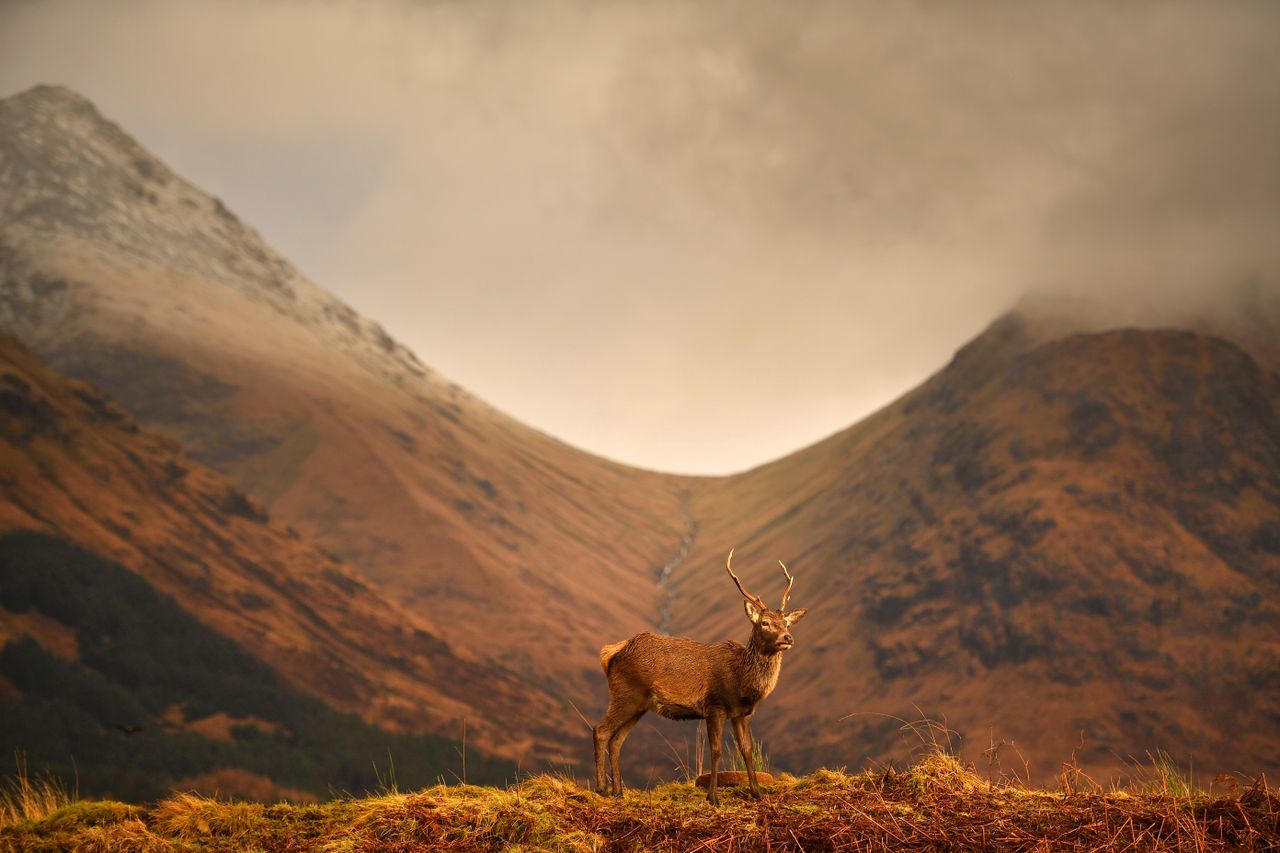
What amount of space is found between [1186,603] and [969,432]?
52.9 m

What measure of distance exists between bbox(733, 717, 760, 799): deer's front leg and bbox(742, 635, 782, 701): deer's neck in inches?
13.2

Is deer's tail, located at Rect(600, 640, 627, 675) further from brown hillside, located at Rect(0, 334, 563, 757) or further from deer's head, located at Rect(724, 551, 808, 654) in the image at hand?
brown hillside, located at Rect(0, 334, 563, 757)

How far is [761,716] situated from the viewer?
449 feet

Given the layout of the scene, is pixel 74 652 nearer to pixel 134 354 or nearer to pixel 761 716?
pixel 761 716

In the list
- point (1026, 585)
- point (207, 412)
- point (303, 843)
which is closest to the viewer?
point (303, 843)

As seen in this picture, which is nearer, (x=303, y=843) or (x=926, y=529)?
(x=303, y=843)

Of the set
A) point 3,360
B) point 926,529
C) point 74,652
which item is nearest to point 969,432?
point 926,529

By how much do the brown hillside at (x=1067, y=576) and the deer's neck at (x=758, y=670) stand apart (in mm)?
92222

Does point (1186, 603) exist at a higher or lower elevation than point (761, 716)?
higher

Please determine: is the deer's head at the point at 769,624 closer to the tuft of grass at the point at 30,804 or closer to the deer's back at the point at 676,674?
the deer's back at the point at 676,674

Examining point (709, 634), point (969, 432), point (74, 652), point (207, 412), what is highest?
point (969, 432)

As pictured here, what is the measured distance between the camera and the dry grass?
741 cm

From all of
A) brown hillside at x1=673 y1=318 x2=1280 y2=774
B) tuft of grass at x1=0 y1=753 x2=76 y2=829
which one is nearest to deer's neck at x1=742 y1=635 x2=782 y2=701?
tuft of grass at x1=0 y1=753 x2=76 y2=829

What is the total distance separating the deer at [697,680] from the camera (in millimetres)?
10336
